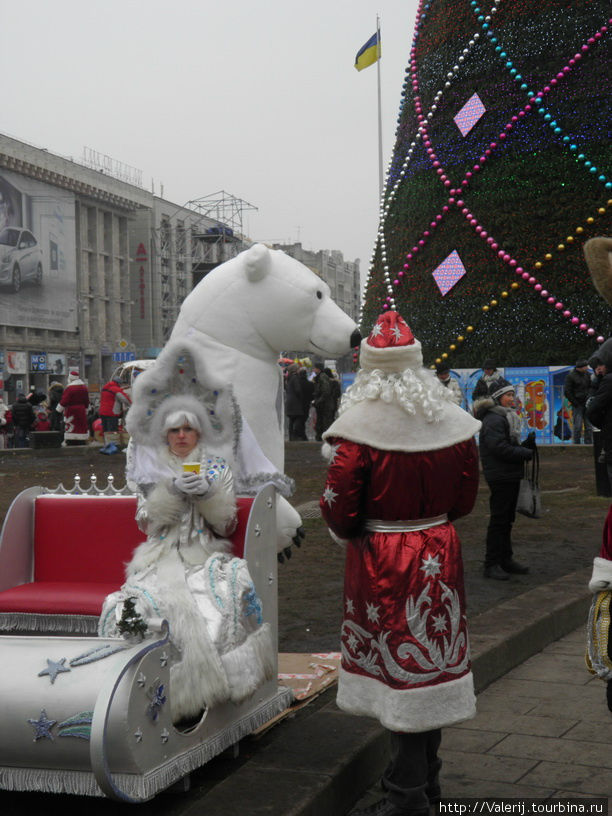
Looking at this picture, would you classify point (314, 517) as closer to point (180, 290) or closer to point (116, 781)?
point (116, 781)

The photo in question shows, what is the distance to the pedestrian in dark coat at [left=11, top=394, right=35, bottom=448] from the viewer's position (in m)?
22.3

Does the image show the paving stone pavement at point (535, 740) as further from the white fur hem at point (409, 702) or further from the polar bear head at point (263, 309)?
the polar bear head at point (263, 309)

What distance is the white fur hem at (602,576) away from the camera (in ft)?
10.9

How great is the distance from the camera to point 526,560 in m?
8.45

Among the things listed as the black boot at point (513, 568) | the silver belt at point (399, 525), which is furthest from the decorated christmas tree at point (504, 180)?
the silver belt at point (399, 525)

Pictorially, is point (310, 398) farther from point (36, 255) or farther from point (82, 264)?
point (82, 264)

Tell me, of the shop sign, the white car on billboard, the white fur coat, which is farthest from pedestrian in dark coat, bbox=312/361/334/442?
the white car on billboard

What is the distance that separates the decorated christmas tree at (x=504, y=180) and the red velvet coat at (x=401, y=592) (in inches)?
528

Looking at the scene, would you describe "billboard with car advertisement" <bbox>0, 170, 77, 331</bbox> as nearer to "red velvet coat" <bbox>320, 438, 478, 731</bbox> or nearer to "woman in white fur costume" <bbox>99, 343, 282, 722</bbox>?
"woman in white fur costume" <bbox>99, 343, 282, 722</bbox>

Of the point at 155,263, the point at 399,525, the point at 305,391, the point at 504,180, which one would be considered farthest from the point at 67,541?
the point at 155,263

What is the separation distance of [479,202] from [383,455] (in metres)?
14.5

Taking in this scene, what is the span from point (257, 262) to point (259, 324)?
0.36m

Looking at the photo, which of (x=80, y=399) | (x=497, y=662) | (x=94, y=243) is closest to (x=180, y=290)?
(x=94, y=243)

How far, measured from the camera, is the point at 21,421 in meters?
22.4
